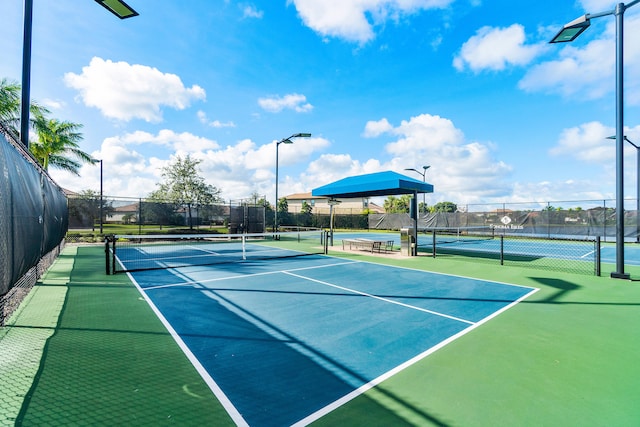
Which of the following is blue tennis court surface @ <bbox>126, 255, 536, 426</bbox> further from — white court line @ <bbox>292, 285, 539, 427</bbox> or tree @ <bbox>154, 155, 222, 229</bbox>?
tree @ <bbox>154, 155, 222, 229</bbox>

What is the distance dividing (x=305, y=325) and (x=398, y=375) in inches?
81.7

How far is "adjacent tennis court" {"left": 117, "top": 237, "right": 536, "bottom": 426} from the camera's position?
3.40 m

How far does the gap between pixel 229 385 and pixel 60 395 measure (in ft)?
5.72

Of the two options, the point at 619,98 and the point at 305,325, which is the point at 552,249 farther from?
the point at 305,325

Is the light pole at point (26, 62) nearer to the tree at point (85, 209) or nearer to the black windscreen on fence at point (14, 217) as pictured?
the black windscreen on fence at point (14, 217)

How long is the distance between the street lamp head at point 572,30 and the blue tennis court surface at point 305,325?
24.5 ft

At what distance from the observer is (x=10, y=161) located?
4.12 metres

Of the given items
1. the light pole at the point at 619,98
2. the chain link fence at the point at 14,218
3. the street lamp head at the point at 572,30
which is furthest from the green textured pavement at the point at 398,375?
the street lamp head at the point at 572,30

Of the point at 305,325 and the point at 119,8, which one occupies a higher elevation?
the point at 119,8

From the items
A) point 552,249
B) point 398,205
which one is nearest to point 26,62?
point 552,249

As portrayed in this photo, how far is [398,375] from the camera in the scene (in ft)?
12.2

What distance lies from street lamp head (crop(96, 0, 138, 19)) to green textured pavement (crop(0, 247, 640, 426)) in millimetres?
6211

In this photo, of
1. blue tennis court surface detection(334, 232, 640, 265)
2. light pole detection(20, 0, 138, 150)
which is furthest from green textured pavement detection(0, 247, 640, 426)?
blue tennis court surface detection(334, 232, 640, 265)

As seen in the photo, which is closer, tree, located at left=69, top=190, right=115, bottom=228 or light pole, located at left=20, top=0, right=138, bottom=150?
light pole, located at left=20, top=0, right=138, bottom=150
